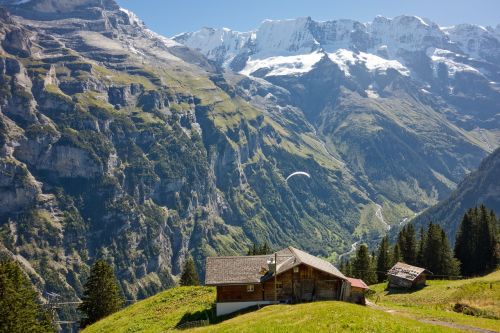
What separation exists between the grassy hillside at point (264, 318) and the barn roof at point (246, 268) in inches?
195

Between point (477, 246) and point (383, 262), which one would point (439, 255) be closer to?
point (477, 246)

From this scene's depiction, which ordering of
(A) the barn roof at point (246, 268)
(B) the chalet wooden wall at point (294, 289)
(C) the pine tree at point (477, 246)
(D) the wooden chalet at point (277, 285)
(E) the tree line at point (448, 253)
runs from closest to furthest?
(D) the wooden chalet at point (277, 285) → (A) the barn roof at point (246, 268) → (B) the chalet wooden wall at point (294, 289) → (E) the tree line at point (448, 253) → (C) the pine tree at point (477, 246)

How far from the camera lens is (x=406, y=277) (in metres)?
89.8

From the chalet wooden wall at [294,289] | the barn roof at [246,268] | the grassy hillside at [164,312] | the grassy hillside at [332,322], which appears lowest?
the grassy hillside at [164,312]

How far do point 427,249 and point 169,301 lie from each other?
72.0 meters

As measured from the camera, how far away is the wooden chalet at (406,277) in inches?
3497

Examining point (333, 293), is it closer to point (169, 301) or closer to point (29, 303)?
point (169, 301)

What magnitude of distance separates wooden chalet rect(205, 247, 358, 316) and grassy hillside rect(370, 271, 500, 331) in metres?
→ 8.35

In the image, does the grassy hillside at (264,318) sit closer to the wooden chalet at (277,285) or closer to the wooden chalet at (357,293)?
the wooden chalet at (277,285)

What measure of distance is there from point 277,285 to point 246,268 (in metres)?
4.76

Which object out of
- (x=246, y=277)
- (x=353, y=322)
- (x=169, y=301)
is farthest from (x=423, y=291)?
(x=353, y=322)

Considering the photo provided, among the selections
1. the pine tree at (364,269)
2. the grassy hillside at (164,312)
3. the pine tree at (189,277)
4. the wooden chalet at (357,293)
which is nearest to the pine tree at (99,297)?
the grassy hillside at (164,312)

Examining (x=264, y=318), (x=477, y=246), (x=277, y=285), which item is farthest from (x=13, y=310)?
(x=477, y=246)

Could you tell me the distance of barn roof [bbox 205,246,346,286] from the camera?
197 ft
